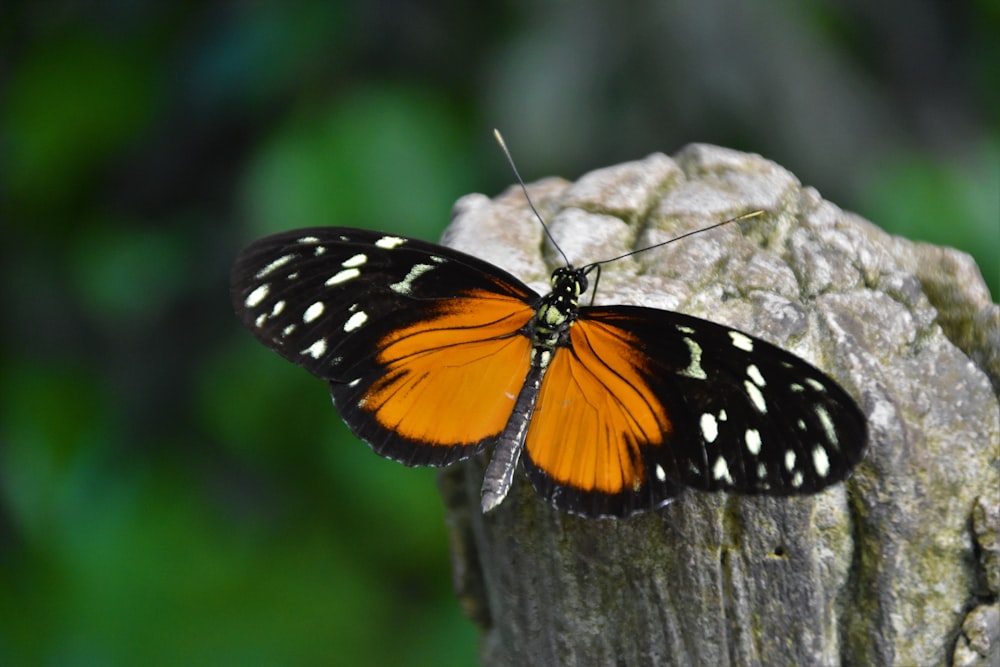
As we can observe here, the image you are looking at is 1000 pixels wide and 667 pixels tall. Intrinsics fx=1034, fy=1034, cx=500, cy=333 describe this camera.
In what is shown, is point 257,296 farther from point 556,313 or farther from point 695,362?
point 695,362

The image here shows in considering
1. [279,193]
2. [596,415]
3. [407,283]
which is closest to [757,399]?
[596,415]

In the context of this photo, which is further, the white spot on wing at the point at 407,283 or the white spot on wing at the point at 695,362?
the white spot on wing at the point at 407,283

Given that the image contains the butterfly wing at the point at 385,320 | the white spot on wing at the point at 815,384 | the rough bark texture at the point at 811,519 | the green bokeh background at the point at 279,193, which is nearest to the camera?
the white spot on wing at the point at 815,384

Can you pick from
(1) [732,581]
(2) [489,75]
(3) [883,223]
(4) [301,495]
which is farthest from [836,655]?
(4) [301,495]

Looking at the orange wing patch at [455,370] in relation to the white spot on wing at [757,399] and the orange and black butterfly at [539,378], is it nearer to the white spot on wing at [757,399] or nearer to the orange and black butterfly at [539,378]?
the orange and black butterfly at [539,378]

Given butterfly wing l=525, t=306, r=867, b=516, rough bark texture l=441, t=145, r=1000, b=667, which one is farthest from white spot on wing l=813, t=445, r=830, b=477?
rough bark texture l=441, t=145, r=1000, b=667

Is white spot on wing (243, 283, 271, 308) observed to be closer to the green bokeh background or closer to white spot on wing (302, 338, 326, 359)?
white spot on wing (302, 338, 326, 359)

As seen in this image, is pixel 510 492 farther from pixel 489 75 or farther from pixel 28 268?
pixel 28 268

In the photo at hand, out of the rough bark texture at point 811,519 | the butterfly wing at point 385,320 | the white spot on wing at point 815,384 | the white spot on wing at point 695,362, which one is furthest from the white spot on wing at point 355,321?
the white spot on wing at point 815,384
